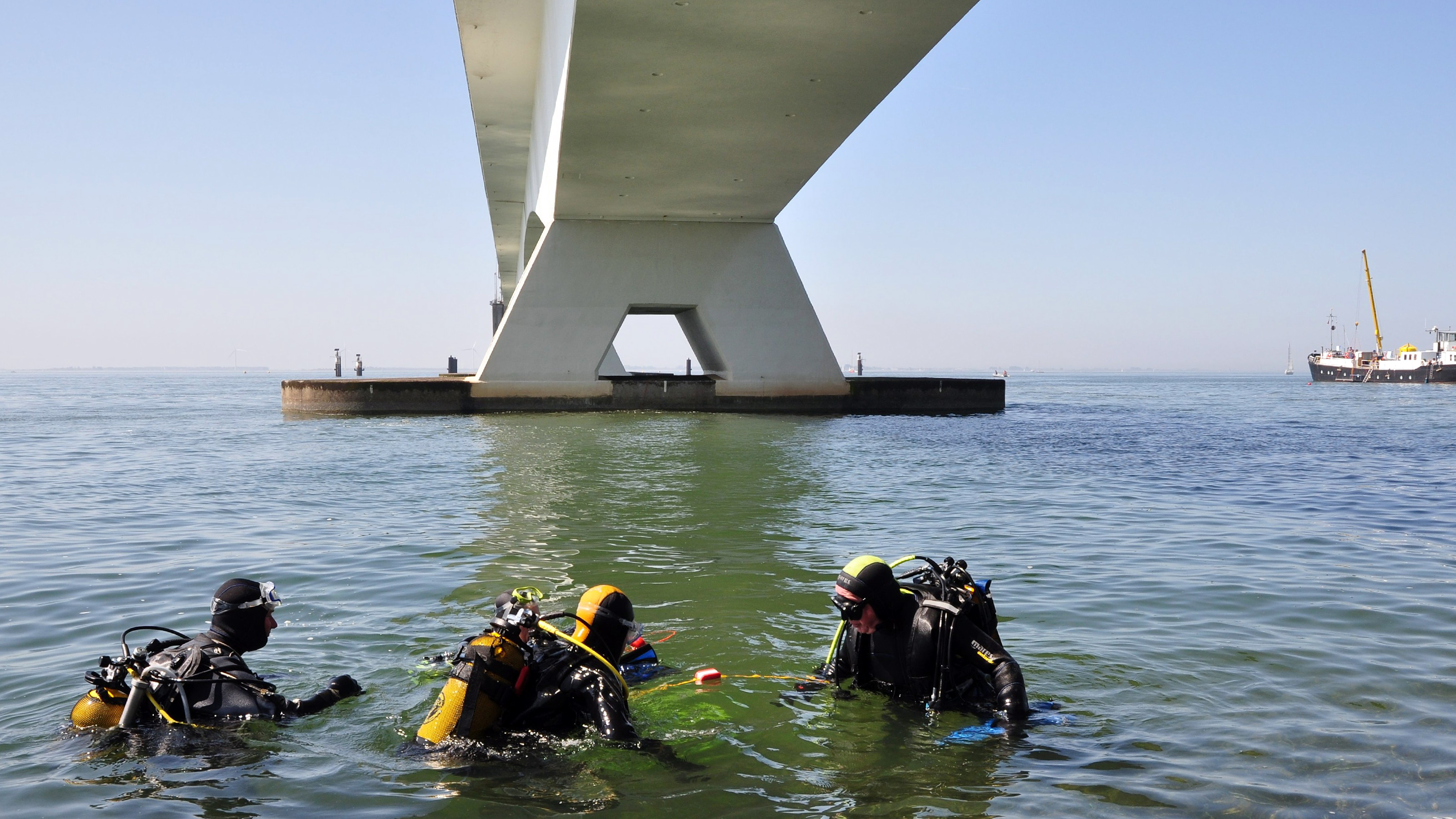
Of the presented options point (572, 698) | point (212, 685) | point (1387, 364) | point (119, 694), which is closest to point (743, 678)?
point (572, 698)

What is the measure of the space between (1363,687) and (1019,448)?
14.1m

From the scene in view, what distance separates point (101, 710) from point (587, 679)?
6.96 feet

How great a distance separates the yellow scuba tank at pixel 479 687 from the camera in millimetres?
3854

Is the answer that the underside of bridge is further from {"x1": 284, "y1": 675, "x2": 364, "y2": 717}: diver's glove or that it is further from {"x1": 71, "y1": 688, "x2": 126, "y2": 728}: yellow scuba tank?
{"x1": 71, "y1": 688, "x2": 126, "y2": 728}: yellow scuba tank

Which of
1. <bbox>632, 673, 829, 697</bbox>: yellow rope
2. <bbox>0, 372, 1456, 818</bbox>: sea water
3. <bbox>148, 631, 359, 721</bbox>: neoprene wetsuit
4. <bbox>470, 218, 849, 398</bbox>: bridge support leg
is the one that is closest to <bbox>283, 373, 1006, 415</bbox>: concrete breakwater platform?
<bbox>470, 218, 849, 398</bbox>: bridge support leg

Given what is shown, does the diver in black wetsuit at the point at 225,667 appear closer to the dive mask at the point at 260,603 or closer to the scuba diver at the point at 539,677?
the dive mask at the point at 260,603

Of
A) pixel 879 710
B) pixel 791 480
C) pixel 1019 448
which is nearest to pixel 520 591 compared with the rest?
pixel 879 710

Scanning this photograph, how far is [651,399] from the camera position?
28.7 m

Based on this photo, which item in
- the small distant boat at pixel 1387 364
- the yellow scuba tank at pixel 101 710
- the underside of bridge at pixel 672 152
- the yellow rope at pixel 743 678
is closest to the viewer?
the yellow scuba tank at pixel 101 710

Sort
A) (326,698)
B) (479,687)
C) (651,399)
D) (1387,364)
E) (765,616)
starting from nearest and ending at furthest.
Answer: (479,687), (326,698), (765,616), (651,399), (1387,364)

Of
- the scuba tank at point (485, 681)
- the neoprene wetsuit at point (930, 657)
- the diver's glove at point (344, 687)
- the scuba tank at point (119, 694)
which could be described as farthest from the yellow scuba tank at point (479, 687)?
the neoprene wetsuit at point (930, 657)

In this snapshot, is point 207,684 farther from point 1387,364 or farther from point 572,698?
point 1387,364

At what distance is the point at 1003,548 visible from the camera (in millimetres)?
8898

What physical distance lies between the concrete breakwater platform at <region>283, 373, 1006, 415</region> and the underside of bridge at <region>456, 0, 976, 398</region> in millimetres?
303
